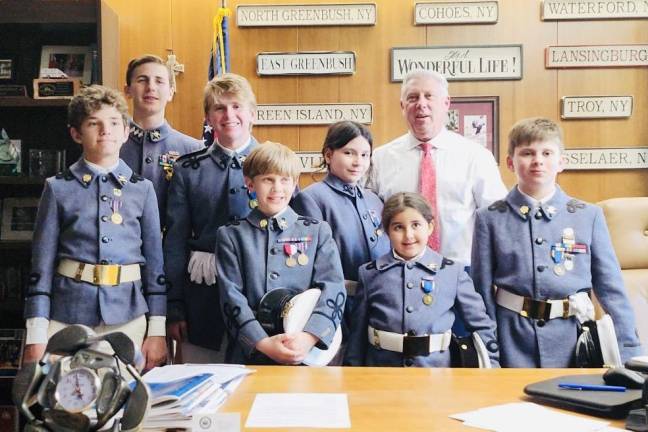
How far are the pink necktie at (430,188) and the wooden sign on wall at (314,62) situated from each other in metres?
1.60

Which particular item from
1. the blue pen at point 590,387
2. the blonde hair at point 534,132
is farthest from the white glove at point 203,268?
the blue pen at point 590,387

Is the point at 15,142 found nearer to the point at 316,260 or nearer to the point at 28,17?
the point at 28,17

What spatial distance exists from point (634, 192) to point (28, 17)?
142 inches

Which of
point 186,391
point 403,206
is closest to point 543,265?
point 403,206

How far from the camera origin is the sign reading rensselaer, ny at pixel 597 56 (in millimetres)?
4152

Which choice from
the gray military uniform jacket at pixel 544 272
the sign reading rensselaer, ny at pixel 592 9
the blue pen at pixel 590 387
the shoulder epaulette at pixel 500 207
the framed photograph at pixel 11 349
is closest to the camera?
the blue pen at pixel 590 387

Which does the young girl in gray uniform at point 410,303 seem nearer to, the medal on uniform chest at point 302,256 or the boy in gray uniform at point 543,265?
the boy in gray uniform at point 543,265

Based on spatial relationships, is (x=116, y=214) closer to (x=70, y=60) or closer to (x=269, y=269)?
(x=269, y=269)

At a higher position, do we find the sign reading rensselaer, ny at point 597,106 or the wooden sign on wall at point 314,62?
the wooden sign on wall at point 314,62

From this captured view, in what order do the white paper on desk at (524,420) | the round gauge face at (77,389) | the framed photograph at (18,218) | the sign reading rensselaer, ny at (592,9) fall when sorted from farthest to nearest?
the sign reading rensselaer, ny at (592,9) < the framed photograph at (18,218) < the white paper on desk at (524,420) < the round gauge face at (77,389)

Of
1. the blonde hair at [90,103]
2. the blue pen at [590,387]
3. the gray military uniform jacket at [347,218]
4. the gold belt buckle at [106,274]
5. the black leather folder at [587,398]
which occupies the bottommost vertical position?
the black leather folder at [587,398]

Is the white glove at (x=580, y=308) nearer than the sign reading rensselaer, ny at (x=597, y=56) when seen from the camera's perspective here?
Yes

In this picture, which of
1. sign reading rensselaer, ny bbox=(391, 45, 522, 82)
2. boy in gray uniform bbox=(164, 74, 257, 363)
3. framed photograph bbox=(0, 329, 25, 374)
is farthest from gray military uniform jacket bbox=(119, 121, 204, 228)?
sign reading rensselaer, ny bbox=(391, 45, 522, 82)

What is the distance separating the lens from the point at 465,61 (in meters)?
4.15
